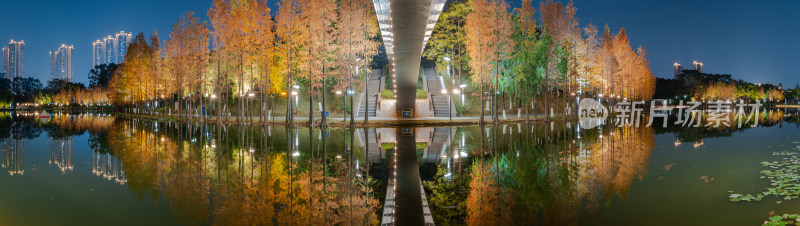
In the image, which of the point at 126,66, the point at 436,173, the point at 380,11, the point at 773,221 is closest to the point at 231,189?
the point at 436,173

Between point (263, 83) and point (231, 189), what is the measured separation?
86.7ft

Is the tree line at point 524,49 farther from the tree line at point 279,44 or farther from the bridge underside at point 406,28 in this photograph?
the tree line at point 279,44

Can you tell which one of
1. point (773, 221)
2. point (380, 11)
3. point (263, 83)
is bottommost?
point (773, 221)

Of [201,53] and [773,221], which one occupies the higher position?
[201,53]

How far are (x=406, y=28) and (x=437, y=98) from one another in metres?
28.9

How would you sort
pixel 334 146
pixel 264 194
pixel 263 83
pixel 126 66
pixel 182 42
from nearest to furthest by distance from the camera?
pixel 264 194
pixel 334 146
pixel 263 83
pixel 182 42
pixel 126 66

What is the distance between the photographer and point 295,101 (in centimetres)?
4562

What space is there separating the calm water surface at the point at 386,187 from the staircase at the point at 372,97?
23.6m

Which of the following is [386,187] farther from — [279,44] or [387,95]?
[387,95]

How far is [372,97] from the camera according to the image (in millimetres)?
48719

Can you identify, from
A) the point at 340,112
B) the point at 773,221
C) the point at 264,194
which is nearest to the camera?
the point at 773,221

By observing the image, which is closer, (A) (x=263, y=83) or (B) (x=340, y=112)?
(A) (x=263, y=83)

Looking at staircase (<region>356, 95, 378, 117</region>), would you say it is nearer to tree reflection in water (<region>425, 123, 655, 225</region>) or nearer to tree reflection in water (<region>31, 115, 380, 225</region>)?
tree reflection in water (<region>31, 115, 380, 225</region>)

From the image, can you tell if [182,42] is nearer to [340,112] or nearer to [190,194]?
[340,112]
